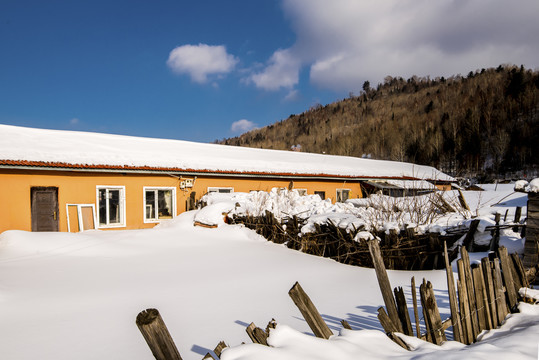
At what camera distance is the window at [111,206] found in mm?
12891

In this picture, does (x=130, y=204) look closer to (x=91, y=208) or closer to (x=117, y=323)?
(x=91, y=208)

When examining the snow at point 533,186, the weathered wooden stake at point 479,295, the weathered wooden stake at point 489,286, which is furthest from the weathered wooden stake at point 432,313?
the snow at point 533,186

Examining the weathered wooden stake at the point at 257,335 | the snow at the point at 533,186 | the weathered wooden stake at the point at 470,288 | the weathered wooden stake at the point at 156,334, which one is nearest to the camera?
the weathered wooden stake at the point at 156,334

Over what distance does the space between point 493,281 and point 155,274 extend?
5745mm

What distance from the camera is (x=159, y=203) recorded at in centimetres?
1425

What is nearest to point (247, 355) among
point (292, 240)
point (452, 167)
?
point (292, 240)

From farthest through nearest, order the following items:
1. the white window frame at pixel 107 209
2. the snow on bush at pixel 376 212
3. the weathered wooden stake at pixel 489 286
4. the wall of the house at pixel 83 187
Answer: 1. the white window frame at pixel 107 209
2. the wall of the house at pixel 83 187
3. the snow on bush at pixel 376 212
4. the weathered wooden stake at pixel 489 286

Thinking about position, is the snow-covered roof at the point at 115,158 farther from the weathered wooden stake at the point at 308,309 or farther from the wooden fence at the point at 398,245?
the weathered wooden stake at the point at 308,309

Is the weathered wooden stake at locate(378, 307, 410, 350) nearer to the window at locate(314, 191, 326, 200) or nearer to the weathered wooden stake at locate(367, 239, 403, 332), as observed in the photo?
the weathered wooden stake at locate(367, 239, 403, 332)

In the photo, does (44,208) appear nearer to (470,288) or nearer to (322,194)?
(322,194)

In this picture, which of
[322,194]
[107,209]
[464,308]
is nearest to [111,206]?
[107,209]

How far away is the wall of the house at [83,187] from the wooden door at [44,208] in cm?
12

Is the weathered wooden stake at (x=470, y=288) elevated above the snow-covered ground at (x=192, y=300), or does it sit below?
above

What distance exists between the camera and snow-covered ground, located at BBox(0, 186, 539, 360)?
9.57ft
